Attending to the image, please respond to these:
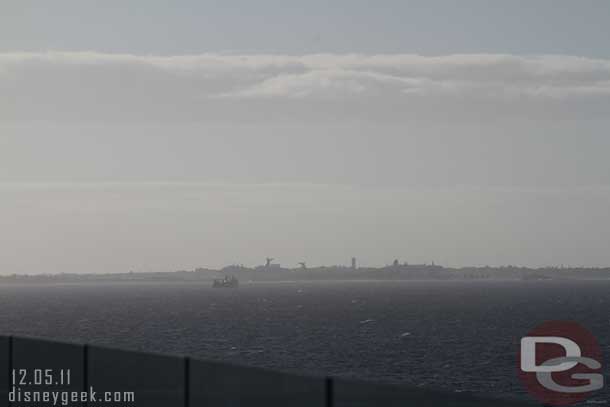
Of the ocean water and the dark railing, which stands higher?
the dark railing

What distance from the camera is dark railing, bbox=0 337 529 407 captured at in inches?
319

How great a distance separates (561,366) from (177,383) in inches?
4513

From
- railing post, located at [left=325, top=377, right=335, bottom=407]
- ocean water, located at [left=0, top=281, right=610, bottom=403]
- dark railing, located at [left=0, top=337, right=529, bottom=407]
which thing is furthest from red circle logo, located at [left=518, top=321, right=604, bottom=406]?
railing post, located at [left=325, top=377, right=335, bottom=407]

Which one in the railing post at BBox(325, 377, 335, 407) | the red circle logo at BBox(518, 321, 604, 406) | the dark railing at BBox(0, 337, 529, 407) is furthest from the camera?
the red circle logo at BBox(518, 321, 604, 406)

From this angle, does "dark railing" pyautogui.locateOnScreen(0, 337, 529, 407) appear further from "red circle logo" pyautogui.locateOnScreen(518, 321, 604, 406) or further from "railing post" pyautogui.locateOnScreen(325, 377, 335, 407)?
"red circle logo" pyautogui.locateOnScreen(518, 321, 604, 406)

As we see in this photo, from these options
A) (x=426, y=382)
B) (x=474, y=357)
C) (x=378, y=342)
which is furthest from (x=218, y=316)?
(x=426, y=382)

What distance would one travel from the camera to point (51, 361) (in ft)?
41.5

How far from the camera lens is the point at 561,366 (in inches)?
4707

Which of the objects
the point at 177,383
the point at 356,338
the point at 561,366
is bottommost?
the point at 561,366

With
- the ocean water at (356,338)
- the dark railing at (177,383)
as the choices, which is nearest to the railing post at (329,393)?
the dark railing at (177,383)

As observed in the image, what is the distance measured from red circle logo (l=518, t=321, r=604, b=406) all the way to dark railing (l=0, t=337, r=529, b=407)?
2220 inches

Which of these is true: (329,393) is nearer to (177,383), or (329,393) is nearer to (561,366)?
(177,383)

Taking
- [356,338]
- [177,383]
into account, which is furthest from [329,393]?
[356,338]

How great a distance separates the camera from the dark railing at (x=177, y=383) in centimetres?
810
